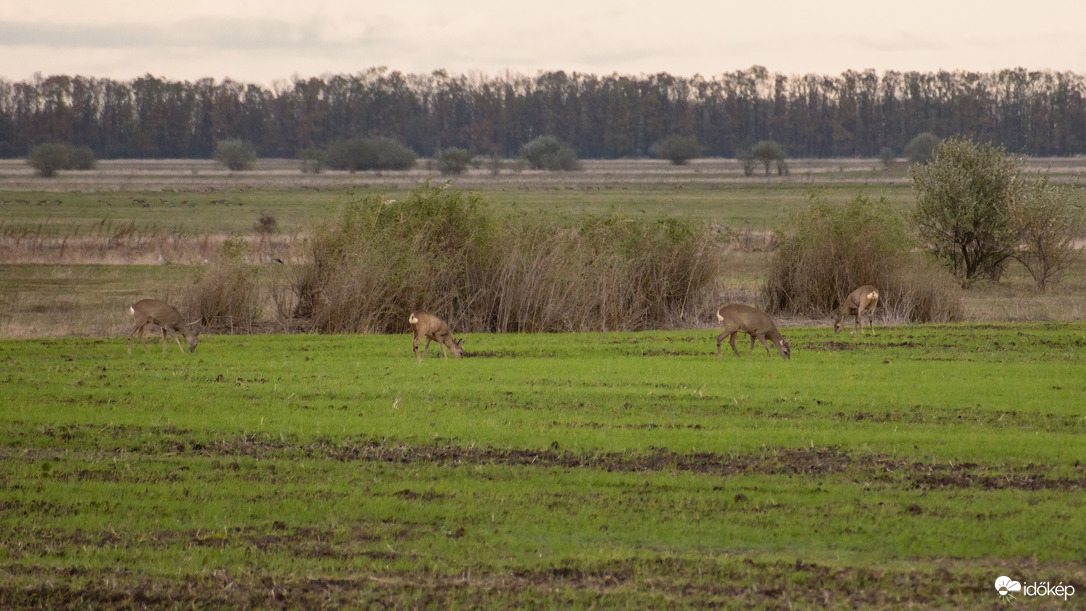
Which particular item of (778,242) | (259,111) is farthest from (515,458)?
(259,111)

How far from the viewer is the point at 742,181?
97.4 meters

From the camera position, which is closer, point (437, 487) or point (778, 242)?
point (437, 487)

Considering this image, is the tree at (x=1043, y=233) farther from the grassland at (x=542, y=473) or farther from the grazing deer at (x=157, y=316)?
the grazing deer at (x=157, y=316)

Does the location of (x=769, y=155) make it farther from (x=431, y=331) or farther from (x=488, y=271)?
(x=431, y=331)

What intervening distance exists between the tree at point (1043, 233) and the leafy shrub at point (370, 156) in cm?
8840

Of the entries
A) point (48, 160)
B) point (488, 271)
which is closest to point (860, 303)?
point (488, 271)

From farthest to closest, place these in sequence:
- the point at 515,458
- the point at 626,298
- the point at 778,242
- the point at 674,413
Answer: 1. the point at 778,242
2. the point at 626,298
3. the point at 674,413
4. the point at 515,458

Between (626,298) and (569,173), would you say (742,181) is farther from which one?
(626,298)

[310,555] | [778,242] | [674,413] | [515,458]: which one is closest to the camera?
[310,555]

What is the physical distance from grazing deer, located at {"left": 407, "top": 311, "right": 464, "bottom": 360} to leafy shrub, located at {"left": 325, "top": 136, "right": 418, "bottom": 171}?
101 metres

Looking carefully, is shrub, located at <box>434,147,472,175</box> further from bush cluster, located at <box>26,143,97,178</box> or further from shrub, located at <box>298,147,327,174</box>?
bush cluster, located at <box>26,143,97,178</box>

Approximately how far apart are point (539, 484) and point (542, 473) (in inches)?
15.5

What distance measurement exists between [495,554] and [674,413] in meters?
5.70

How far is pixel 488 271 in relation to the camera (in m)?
25.2
